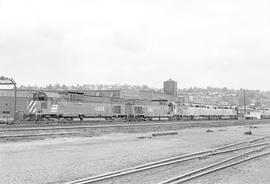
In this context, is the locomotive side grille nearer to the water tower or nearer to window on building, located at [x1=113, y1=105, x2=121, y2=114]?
window on building, located at [x1=113, y1=105, x2=121, y2=114]

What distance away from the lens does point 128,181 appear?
9969 mm

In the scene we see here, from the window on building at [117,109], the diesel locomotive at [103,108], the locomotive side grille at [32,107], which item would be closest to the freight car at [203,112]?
the diesel locomotive at [103,108]

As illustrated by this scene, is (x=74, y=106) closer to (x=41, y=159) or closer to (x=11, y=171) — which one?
(x=41, y=159)

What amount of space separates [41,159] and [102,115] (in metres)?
30.7

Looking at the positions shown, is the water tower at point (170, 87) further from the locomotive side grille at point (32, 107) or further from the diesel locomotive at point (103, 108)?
the locomotive side grille at point (32, 107)

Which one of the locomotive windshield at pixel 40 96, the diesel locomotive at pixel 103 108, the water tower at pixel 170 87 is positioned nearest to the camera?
the locomotive windshield at pixel 40 96

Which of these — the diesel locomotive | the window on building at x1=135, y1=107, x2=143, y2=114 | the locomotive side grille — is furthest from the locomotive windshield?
the window on building at x1=135, y1=107, x2=143, y2=114

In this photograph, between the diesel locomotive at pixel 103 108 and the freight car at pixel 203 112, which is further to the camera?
the freight car at pixel 203 112

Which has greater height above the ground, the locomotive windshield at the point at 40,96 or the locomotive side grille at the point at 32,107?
the locomotive windshield at the point at 40,96

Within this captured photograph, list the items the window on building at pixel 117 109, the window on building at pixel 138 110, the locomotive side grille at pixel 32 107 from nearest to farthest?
the locomotive side grille at pixel 32 107 → the window on building at pixel 117 109 → the window on building at pixel 138 110

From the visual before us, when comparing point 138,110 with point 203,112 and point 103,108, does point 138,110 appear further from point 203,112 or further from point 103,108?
point 203,112

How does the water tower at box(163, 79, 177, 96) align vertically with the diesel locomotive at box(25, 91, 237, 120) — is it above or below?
above

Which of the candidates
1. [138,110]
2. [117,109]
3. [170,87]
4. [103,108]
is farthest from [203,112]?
[170,87]

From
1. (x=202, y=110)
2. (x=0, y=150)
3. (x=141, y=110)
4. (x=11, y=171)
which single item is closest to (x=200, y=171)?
(x=11, y=171)
